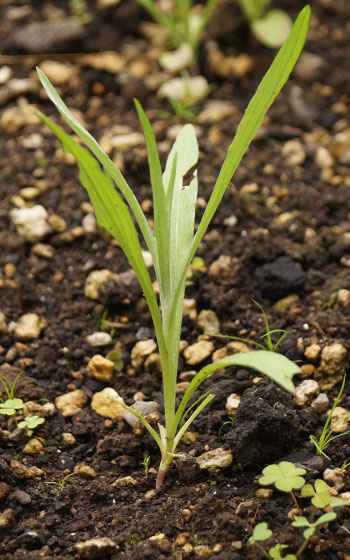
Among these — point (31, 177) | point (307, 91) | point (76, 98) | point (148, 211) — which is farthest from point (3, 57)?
point (307, 91)

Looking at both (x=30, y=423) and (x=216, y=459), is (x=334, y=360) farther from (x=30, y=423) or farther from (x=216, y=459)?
(x=30, y=423)

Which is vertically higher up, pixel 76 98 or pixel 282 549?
pixel 76 98

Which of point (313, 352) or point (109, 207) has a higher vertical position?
point (109, 207)

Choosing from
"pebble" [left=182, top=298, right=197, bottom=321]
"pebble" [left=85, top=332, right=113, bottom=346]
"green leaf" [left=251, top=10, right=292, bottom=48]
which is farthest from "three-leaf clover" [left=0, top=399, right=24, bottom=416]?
"green leaf" [left=251, top=10, right=292, bottom=48]

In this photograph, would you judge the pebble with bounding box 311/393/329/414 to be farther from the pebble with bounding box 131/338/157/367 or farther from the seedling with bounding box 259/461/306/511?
the pebble with bounding box 131/338/157/367

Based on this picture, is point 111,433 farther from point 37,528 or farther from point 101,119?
point 101,119

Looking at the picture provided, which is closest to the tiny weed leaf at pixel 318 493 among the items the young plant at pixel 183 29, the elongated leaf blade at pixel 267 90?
the elongated leaf blade at pixel 267 90

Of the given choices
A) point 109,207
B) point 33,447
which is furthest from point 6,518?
point 109,207
